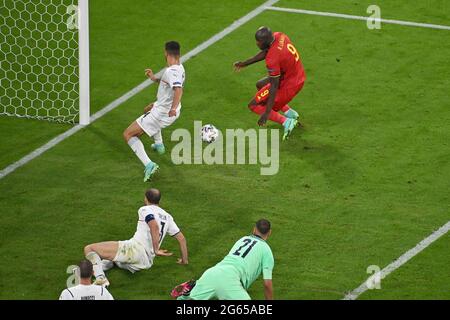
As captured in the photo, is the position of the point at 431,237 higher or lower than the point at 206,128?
lower

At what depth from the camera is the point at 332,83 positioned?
Answer: 18266 millimetres

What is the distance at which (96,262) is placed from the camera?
43.0 ft

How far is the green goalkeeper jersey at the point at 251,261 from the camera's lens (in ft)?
40.3

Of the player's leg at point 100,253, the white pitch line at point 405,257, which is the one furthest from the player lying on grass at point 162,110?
the white pitch line at point 405,257

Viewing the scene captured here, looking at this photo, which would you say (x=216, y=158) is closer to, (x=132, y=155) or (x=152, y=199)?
(x=132, y=155)

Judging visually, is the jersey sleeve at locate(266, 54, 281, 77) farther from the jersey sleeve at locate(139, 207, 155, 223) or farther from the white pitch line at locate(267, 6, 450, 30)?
the white pitch line at locate(267, 6, 450, 30)

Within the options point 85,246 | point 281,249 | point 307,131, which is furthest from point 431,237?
point 85,246

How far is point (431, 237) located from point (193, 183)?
341 centimetres

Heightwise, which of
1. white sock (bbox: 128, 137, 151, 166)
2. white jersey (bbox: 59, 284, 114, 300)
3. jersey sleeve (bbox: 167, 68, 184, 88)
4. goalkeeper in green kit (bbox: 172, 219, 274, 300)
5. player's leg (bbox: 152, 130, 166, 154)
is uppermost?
jersey sleeve (bbox: 167, 68, 184, 88)

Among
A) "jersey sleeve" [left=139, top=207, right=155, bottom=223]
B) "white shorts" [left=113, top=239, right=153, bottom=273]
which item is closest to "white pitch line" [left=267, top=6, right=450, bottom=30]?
"jersey sleeve" [left=139, top=207, right=155, bottom=223]

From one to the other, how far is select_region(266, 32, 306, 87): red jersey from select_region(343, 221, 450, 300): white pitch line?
11.0ft

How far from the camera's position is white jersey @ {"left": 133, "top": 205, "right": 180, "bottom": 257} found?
13266 millimetres

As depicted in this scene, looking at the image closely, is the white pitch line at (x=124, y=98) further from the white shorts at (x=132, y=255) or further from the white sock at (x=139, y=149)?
the white shorts at (x=132, y=255)

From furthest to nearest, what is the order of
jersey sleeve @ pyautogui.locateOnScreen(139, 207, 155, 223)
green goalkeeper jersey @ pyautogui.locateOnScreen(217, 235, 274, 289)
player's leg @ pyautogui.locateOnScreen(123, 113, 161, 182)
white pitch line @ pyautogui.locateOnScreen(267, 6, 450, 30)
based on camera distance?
white pitch line @ pyautogui.locateOnScreen(267, 6, 450, 30) → player's leg @ pyautogui.locateOnScreen(123, 113, 161, 182) → jersey sleeve @ pyautogui.locateOnScreen(139, 207, 155, 223) → green goalkeeper jersey @ pyautogui.locateOnScreen(217, 235, 274, 289)
